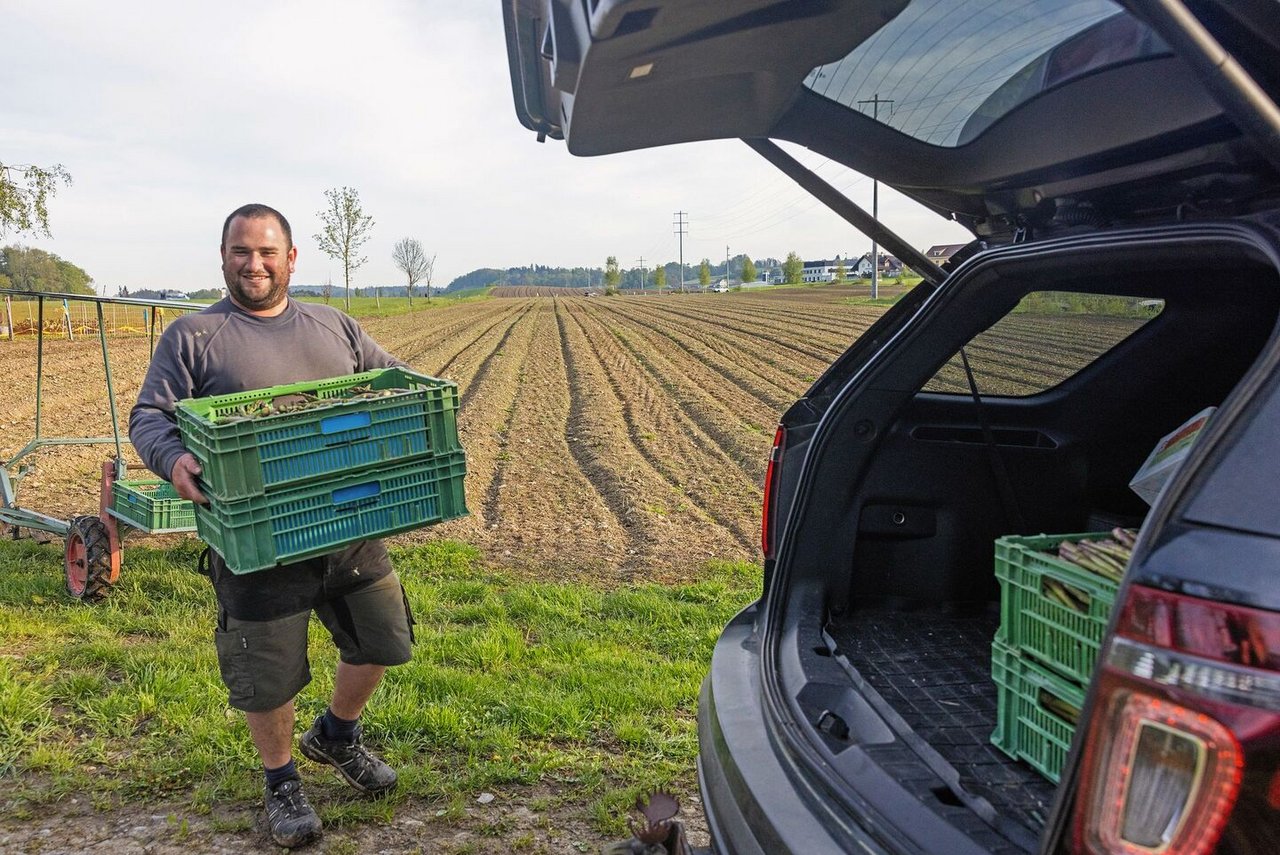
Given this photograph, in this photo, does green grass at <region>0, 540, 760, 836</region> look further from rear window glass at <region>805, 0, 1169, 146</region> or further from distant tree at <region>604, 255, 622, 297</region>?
distant tree at <region>604, 255, 622, 297</region>

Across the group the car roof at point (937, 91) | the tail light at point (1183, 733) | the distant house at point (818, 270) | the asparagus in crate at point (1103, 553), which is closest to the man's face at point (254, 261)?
the car roof at point (937, 91)

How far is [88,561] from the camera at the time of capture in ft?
16.9

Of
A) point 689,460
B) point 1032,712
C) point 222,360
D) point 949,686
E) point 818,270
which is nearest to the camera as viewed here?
point 1032,712

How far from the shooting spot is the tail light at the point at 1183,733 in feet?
3.61

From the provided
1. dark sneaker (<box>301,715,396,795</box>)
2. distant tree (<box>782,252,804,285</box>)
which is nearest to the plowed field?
dark sneaker (<box>301,715,396,795</box>)

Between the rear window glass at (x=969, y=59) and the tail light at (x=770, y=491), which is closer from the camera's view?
the rear window glass at (x=969, y=59)

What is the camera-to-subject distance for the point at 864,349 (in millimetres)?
3186

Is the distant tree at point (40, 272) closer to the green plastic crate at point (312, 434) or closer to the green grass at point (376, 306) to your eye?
the green grass at point (376, 306)

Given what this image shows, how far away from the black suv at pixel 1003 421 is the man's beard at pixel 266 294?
38.5 inches

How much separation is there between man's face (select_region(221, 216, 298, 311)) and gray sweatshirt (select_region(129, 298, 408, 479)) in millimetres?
79

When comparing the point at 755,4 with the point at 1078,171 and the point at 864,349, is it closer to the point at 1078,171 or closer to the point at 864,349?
the point at 1078,171

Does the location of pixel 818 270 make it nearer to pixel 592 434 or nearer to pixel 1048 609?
pixel 592 434

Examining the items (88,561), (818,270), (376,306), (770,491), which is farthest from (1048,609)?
(818,270)

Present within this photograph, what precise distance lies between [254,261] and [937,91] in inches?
83.7
